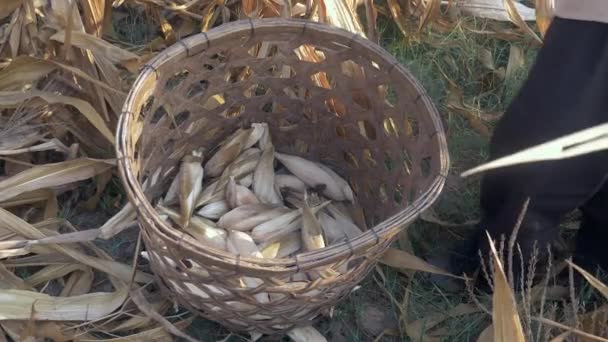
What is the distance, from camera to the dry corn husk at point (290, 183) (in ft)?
4.93

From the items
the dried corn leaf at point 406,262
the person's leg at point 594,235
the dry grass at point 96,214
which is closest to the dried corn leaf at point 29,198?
the dry grass at point 96,214

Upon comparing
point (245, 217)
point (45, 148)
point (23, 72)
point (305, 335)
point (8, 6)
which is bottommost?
point (305, 335)

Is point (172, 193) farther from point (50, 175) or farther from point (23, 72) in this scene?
point (23, 72)

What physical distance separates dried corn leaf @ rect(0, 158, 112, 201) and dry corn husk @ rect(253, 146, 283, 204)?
0.91ft

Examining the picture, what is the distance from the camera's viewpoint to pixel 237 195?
4.67 feet

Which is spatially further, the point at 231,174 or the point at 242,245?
the point at 231,174

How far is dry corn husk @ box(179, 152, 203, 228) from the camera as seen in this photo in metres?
1.36

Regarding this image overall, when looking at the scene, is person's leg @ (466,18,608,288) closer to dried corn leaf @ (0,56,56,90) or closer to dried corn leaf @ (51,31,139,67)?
dried corn leaf @ (51,31,139,67)

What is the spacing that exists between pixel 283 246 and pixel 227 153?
226 mm

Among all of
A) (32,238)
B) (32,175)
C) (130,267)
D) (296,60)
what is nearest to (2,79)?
(32,175)

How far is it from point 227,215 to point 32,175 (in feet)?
1.17

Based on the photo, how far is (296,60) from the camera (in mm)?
1417

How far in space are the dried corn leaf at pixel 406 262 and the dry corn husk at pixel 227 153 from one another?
348 mm

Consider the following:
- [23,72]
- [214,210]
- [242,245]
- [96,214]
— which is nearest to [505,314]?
[242,245]
